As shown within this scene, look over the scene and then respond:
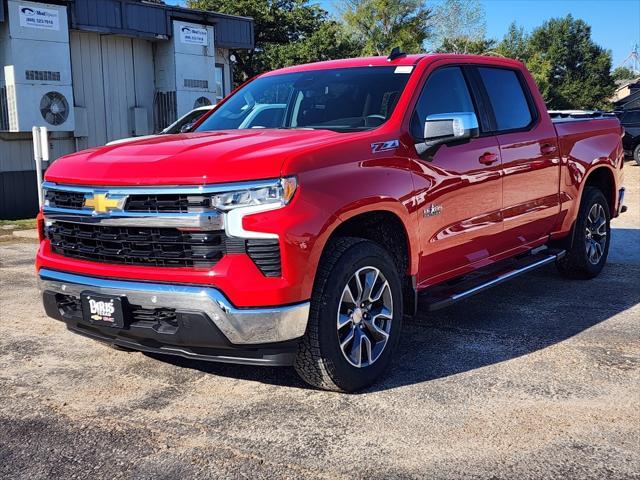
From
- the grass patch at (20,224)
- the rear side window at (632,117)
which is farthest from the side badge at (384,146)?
the rear side window at (632,117)

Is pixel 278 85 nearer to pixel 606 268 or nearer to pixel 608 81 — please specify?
pixel 606 268

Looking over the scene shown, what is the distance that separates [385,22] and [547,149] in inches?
1398

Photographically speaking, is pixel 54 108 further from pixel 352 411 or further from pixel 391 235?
pixel 352 411

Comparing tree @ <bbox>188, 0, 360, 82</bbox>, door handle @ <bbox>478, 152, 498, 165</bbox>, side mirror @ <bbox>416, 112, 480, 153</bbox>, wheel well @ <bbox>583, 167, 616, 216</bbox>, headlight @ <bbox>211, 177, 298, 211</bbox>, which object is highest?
tree @ <bbox>188, 0, 360, 82</bbox>

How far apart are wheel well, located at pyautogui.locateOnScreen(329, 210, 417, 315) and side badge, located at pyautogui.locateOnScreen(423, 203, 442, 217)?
0.20 m

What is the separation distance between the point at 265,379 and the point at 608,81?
60.2m

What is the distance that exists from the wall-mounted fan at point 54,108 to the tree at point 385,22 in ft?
89.6

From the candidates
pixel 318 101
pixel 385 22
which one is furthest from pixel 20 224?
pixel 385 22

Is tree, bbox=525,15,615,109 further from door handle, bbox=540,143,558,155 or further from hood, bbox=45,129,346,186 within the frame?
hood, bbox=45,129,346,186

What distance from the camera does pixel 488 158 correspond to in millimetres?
4871

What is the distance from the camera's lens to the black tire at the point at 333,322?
3.60 m

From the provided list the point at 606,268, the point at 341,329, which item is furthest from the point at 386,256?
the point at 606,268

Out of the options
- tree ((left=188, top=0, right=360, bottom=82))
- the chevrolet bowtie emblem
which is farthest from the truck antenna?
tree ((left=188, top=0, right=360, bottom=82))

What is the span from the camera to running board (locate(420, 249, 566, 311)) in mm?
4469
